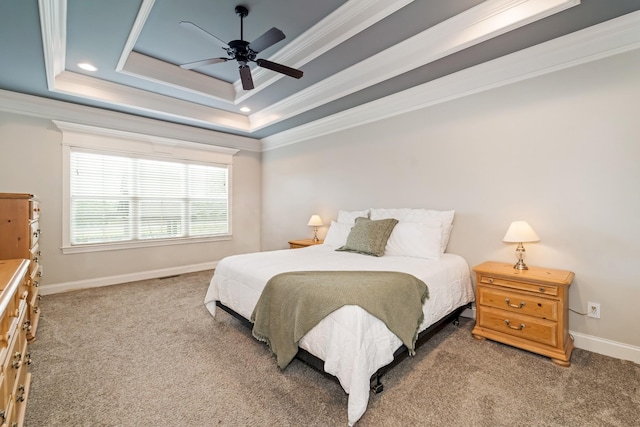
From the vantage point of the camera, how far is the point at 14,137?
3645 millimetres

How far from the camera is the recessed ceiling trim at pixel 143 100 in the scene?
141 inches

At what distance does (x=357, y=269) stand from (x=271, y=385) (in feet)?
3.54

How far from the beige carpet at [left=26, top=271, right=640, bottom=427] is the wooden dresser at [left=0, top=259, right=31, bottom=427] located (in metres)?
0.25

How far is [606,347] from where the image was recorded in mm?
2346

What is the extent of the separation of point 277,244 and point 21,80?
4.10 m

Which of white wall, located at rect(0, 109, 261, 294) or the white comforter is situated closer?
the white comforter

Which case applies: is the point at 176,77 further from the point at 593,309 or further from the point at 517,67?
the point at 593,309

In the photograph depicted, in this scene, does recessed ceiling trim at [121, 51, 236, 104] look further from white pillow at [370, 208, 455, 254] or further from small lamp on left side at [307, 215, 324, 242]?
white pillow at [370, 208, 455, 254]

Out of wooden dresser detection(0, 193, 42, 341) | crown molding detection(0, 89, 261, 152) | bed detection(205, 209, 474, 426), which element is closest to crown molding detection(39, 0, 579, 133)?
crown molding detection(0, 89, 261, 152)

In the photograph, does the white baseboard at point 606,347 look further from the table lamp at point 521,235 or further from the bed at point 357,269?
the bed at point 357,269

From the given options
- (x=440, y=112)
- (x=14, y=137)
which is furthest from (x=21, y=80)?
(x=440, y=112)

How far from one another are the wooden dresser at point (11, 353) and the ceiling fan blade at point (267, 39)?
219 cm

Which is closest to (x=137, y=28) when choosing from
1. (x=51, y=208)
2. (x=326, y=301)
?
(x=51, y=208)

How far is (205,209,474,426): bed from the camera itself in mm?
1641
